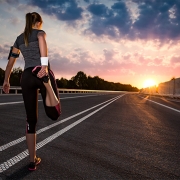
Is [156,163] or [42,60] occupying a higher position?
[42,60]

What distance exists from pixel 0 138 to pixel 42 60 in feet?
7.28

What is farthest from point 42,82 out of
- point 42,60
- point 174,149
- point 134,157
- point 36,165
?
point 174,149

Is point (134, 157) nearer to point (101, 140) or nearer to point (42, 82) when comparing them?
point (101, 140)

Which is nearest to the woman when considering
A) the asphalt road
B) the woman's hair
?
the woman's hair

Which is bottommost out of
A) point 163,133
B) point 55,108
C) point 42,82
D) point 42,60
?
point 163,133

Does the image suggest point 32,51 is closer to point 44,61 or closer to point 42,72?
point 44,61

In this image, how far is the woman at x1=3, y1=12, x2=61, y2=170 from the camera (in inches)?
118

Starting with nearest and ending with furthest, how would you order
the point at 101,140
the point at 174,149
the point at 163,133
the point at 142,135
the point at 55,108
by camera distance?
1. the point at 55,108
2. the point at 174,149
3. the point at 101,140
4. the point at 142,135
5. the point at 163,133

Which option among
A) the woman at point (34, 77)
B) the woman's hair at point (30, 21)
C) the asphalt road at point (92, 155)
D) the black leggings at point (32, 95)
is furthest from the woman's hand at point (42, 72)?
the asphalt road at point (92, 155)

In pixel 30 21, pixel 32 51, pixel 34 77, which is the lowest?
pixel 34 77

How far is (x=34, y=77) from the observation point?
3.06m

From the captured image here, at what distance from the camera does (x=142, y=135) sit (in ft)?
17.9

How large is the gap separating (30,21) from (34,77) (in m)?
0.76

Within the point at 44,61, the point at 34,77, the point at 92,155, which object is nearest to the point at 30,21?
the point at 44,61
